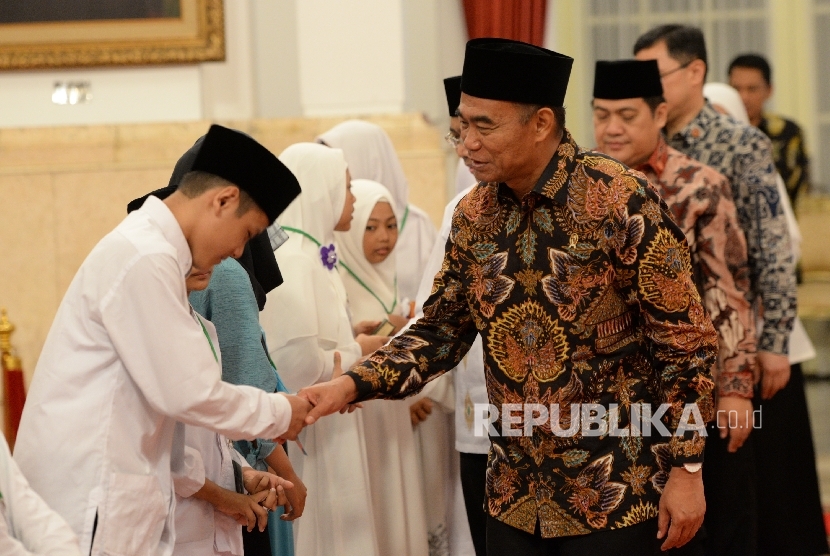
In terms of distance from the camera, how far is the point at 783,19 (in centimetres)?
878

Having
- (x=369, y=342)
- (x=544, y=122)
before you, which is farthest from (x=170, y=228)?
(x=369, y=342)

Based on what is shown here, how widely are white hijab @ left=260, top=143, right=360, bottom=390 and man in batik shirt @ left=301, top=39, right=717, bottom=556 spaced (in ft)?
3.23

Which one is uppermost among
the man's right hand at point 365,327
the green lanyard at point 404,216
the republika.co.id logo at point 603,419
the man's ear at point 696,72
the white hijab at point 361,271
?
the man's ear at point 696,72

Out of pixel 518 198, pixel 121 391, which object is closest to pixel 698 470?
Result: pixel 518 198

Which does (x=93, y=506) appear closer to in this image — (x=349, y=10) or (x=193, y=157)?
(x=193, y=157)

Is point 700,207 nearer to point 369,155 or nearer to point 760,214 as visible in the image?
point 760,214

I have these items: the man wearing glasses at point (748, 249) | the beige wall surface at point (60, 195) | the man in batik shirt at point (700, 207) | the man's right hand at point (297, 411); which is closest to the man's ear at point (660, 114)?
the man in batik shirt at point (700, 207)

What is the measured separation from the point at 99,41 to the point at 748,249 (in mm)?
4020

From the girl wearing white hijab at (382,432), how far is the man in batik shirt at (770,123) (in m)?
3.49

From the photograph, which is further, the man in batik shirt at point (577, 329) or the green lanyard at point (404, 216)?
the green lanyard at point (404, 216)

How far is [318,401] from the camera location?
8.27 feet

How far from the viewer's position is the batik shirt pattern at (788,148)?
25.6ft

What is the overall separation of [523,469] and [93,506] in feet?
2.95

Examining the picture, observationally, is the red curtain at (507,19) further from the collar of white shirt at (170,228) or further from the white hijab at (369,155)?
the collar of white shirt at (170,228)
